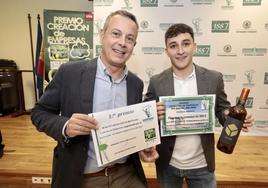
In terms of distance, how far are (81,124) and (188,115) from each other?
22.9 inches

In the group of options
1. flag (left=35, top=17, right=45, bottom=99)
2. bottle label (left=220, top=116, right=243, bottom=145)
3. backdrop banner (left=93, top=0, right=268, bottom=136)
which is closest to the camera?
bottle label (left=220, top=116, right=243, bottom=145)

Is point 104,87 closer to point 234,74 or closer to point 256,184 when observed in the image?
point 256,184

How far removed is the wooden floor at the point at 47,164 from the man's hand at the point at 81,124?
1456 millimetres

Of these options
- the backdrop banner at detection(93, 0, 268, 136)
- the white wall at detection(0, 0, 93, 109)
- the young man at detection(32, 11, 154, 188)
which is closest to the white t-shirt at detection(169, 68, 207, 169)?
the young man at detection(32, 11, 154, 188)

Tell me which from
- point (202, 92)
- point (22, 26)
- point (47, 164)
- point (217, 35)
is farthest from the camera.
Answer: point (22, 26)

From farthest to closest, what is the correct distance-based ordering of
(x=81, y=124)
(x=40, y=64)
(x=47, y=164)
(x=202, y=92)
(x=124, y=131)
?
(x=40, y=64) → (x=47, y=164) → (x=202, y=92) → (x=124, y=131) → (x=81, y=124)

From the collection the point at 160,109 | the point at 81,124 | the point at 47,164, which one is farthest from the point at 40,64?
the point at 81,124

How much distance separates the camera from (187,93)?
127cm

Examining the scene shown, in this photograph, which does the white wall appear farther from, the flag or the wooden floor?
the wooden floor

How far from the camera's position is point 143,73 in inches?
130

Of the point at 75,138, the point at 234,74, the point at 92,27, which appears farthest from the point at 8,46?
the point at 75,138

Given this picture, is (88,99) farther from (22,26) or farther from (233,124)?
(22,26)

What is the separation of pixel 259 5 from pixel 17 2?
4.03 metres

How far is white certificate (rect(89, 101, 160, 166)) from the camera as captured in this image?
0.95m
